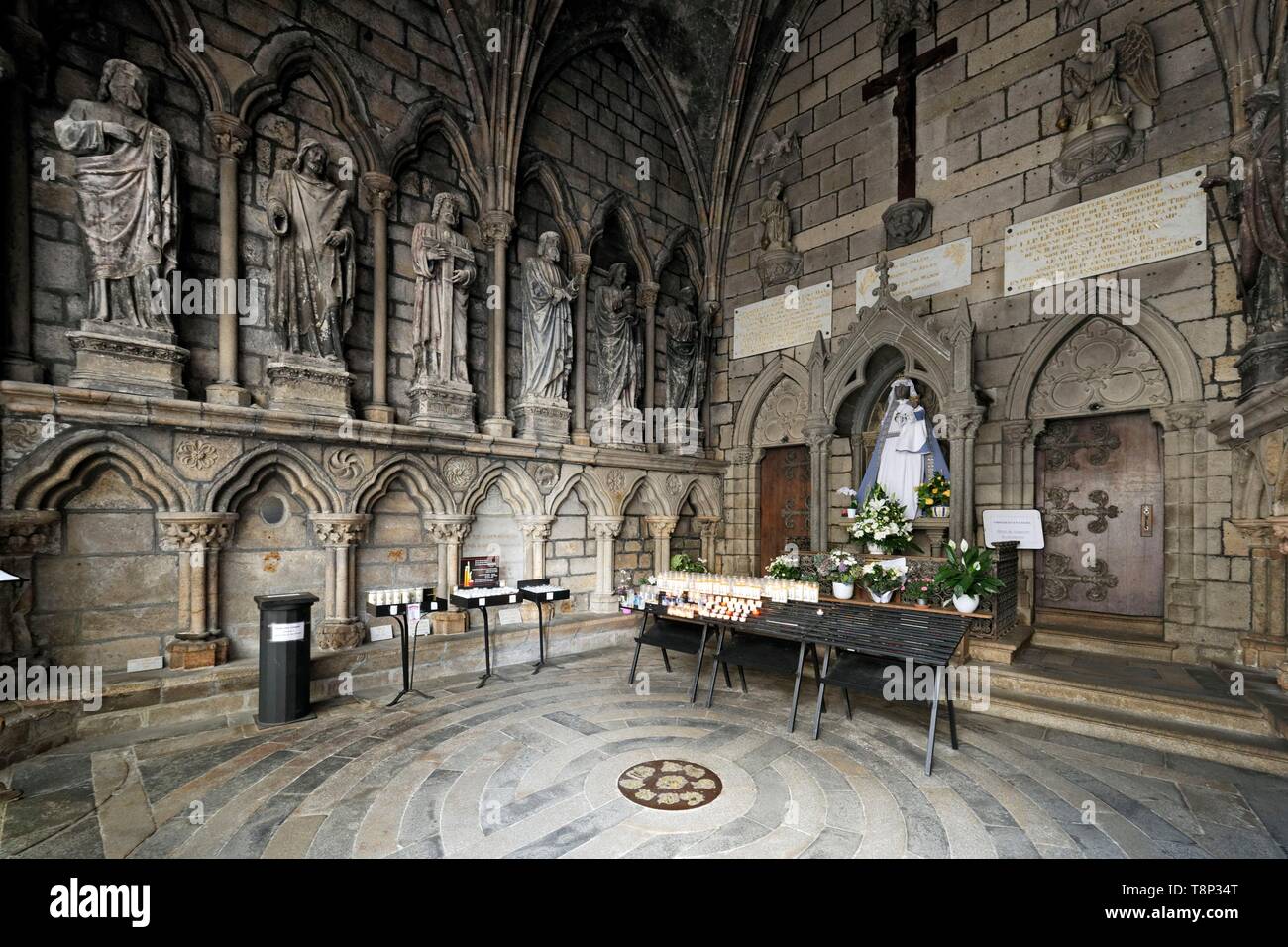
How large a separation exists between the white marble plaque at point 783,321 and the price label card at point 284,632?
7.33m

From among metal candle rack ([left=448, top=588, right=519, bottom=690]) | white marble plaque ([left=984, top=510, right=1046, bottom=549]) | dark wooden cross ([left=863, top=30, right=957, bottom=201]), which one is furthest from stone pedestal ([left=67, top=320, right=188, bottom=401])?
dark wooden cross ([left=863, top=30, right=957, bottom=201])

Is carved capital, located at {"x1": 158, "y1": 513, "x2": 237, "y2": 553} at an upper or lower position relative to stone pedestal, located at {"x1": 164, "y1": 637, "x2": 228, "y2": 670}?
upper

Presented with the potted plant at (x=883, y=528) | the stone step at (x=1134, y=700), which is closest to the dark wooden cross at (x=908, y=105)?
the potted plant at (x=883, y=528)

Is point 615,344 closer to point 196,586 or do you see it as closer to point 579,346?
point 579,346

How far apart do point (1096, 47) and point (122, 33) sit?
9.53m

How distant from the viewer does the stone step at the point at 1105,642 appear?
5363 mm

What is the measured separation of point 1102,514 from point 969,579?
2.55 meters

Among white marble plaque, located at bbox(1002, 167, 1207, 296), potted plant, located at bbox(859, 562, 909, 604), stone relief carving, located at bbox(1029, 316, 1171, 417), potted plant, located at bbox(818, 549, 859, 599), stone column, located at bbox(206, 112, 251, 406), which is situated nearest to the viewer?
stone column, located at bbox(206, 112, 251, 406)

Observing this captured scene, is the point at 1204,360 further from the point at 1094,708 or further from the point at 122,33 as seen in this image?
the point at 122,33

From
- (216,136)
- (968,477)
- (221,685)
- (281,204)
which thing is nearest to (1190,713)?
(968,477)

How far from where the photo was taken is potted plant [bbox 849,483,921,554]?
20.4 feet

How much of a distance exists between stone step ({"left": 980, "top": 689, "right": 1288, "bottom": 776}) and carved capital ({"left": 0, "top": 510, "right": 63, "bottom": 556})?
7.63m

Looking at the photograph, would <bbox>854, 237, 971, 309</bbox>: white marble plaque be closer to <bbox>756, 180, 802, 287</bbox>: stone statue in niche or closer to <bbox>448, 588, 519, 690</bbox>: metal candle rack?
<bbox>756, 180, 802, 287</bbox>: stone statue in niche

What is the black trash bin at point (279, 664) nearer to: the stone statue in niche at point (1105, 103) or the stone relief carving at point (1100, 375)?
the stone relief carving at point (1100, 375)
